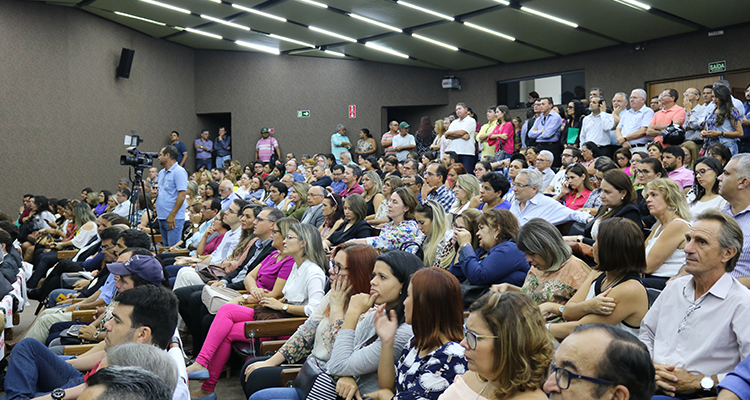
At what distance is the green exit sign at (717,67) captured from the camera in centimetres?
970

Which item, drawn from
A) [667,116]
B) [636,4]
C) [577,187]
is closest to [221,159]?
[636,4]

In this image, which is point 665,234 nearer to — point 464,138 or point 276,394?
point 276,394

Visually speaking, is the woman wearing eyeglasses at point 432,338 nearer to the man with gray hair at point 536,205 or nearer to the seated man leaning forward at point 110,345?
the seated man leaning forward at point 110,345

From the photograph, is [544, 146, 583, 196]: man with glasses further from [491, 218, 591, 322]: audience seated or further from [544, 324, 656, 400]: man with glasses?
[544, 324, 656, 400]: man with glasses

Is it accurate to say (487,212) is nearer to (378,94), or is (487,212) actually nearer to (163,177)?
(163,177)

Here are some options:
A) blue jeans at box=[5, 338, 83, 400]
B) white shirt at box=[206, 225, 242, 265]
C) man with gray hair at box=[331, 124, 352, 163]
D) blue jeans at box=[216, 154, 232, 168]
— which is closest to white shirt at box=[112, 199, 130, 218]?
white shirt at box=[206, 225, 242, 265]

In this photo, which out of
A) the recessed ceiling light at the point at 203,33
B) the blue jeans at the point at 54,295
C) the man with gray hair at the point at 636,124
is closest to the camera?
the blue jeans at the point at 54,295

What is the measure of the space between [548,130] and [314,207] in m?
3.77

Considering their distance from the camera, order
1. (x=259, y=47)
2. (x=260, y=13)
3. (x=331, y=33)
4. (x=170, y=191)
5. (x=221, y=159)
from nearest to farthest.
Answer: (x=170, y=191) < (x=260, y=13) < (x=331, y=33) < (x=259, y=47) < (x=221, y=159)

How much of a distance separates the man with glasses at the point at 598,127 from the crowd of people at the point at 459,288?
0.36m

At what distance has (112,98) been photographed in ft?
40.2

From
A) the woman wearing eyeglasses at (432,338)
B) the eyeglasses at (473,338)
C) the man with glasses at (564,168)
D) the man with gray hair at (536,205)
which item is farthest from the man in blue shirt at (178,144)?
the eyeglasses at (473,338)

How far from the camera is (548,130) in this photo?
27.9 ft

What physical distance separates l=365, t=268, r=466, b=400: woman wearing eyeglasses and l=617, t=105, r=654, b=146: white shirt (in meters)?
5.95
